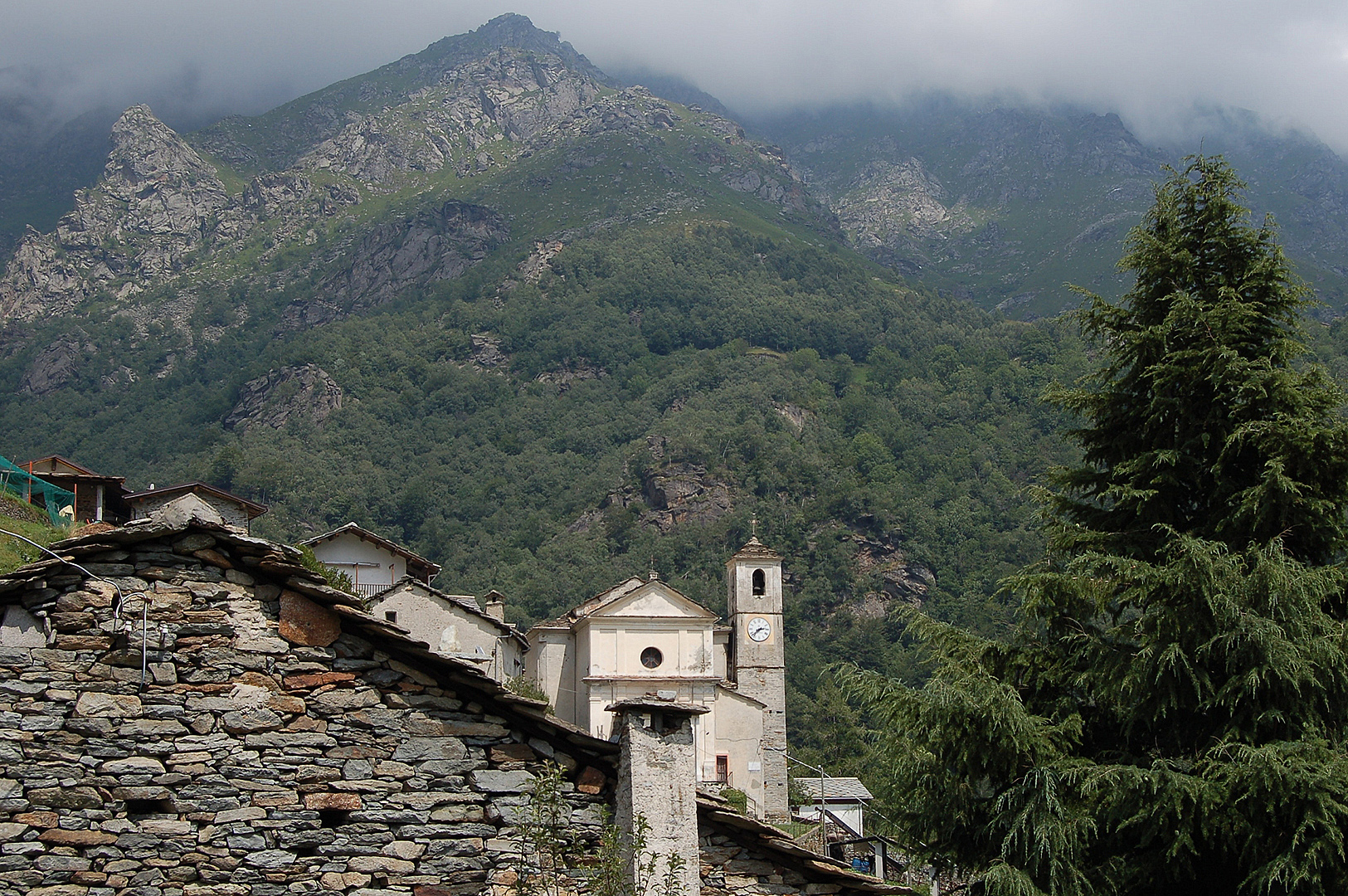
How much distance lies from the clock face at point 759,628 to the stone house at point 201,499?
21.9m

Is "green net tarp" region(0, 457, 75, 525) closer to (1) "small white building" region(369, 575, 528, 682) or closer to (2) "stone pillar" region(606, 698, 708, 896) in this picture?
(1) "small white building" region(369, 575, 528, 682)

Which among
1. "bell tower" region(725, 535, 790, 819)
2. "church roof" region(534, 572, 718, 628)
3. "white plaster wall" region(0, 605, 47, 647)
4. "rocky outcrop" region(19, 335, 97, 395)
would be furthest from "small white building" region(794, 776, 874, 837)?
"rocky outcrop" region(19, 335, 97, 395)

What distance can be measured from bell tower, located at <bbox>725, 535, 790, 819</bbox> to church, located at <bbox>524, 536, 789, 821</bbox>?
88 millimetres

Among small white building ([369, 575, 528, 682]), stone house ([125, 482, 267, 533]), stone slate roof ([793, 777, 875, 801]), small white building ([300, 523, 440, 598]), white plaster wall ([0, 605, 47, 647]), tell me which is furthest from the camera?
stone slate roof ([793, 777, 875, 801])

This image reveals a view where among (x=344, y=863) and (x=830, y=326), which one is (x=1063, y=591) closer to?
(x=344, y=863)

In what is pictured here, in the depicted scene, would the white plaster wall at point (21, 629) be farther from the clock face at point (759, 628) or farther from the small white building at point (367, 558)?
the clock face at point (759, 628)

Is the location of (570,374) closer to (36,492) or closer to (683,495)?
(683,495)

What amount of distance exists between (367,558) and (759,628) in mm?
16228

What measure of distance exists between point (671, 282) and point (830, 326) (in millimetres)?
25240

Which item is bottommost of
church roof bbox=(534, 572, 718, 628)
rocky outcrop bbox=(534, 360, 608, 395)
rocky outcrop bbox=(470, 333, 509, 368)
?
church roof bbox=(534, 572, 718, 628)

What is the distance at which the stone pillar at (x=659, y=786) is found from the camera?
8836 mm

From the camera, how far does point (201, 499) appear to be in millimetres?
26531

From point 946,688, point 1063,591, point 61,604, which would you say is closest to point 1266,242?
point 1063,591

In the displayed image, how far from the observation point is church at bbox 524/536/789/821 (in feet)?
141
